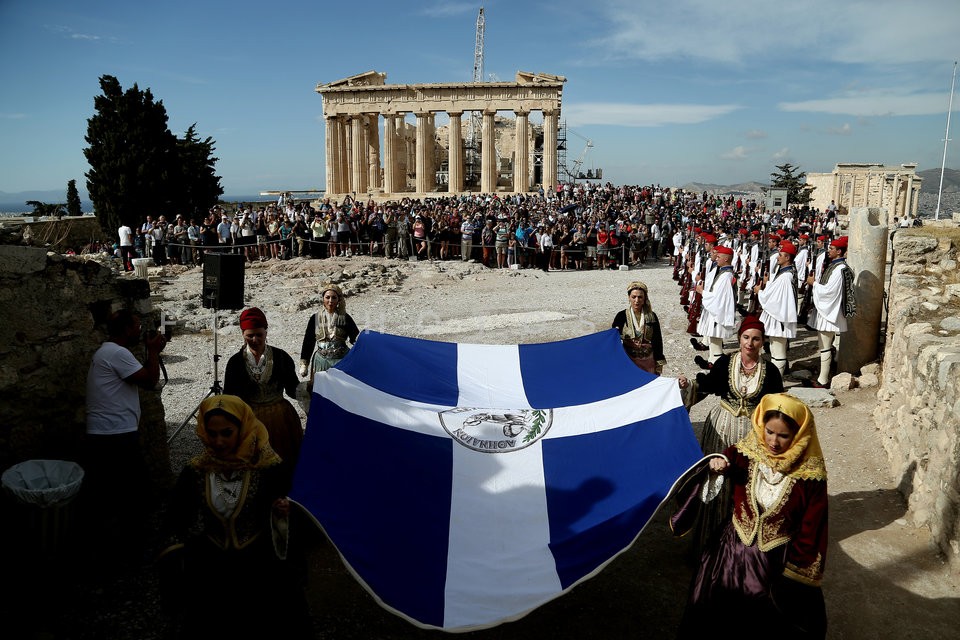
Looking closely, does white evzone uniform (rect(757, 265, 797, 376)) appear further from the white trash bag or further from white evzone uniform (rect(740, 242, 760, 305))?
the white trash bag

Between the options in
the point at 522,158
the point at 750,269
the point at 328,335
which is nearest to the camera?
the point at 328,335

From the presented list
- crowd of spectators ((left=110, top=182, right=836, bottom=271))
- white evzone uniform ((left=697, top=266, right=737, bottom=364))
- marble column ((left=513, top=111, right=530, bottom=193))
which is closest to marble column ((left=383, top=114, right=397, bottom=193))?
marble column ((left=513, top=111, right=530, bottom=193))

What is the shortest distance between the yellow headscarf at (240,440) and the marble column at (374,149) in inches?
1815

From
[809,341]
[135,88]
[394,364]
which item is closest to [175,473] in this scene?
[394,364]

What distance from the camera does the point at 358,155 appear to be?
4659 centimetres

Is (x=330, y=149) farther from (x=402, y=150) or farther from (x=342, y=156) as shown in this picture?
(x=402, y=150)

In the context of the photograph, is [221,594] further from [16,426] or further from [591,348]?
[591,348]

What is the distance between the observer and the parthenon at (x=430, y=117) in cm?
4409

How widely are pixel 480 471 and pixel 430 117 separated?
44.3 m

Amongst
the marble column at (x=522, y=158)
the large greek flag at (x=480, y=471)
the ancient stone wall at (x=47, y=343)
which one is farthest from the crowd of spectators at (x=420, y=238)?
the marble column at (x=522, y=158)

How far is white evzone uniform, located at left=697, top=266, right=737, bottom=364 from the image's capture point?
360 inches

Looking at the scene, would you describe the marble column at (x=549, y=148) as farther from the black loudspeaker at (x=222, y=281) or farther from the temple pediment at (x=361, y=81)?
the black loudspeaker at (x=222, y=281)

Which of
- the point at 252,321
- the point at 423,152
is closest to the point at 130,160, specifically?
the point at 423,152

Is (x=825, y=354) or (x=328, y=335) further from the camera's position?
(x=825, y=354)
